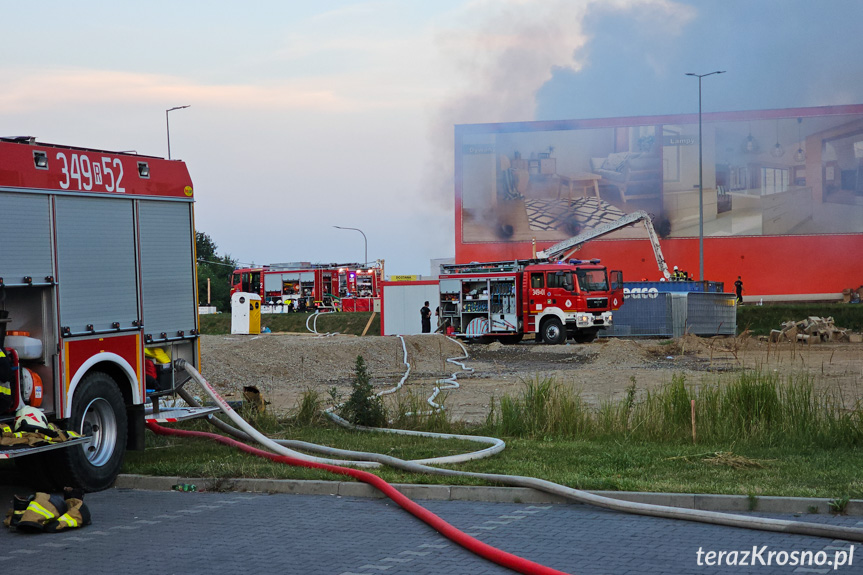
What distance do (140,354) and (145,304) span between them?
564mm

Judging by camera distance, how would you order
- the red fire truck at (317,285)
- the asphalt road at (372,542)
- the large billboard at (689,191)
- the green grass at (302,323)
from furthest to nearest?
1. the large billboard at (689,191)
2. the red fire truck at (317,285)
3. the green grass at (302,323)
4. the asphalt road at (372,542)

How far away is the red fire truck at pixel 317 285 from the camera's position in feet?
195

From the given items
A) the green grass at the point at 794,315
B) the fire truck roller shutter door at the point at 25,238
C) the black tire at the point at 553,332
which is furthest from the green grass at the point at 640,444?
the green grass at the point at 794,315

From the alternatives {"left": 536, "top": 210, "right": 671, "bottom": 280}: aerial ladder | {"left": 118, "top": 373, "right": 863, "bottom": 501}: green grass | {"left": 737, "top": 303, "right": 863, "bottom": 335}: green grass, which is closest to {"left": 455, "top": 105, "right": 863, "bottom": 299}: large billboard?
{"left": 536, "top": 210, "right": 671, "bottom": 280}: aerial ladder

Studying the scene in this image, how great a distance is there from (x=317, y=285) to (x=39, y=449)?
51.5 m

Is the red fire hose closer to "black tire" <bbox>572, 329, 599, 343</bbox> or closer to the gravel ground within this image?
the gravel ground

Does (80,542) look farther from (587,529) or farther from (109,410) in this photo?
(587,529)

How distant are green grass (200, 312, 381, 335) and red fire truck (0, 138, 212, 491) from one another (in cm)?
3494

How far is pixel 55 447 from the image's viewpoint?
834 centimetres

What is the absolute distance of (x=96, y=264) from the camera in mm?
9711

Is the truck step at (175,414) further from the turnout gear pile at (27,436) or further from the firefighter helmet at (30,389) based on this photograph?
the turnout gear pile at (27,436)

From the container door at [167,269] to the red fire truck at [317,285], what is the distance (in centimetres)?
4721

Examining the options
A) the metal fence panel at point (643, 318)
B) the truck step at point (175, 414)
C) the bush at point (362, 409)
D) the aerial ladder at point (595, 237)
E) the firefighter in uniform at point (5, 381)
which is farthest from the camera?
the aerial ladder at point (595, 237)

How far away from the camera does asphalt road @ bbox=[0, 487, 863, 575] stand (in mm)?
6426
